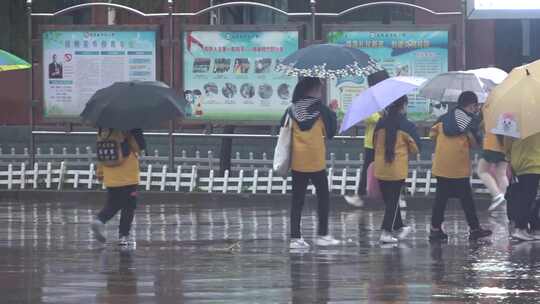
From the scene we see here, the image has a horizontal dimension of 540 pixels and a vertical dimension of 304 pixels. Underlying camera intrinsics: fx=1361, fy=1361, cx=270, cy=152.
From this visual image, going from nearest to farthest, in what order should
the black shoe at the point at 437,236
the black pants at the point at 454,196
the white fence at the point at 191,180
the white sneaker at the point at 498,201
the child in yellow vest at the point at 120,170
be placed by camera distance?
the child in yellow vest at the point at 120,170 → the black pants at the point at 454,196 → the black shoe at the point at 437,236 → the white sneaker at the point at 498,201 → the white fence at the point at 191,180

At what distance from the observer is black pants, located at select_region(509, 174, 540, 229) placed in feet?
44.8

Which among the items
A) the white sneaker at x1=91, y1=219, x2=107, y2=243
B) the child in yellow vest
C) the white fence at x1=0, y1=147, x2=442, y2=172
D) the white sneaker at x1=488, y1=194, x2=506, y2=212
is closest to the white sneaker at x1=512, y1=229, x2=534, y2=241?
the white sneaker at x1=488, y1=194, x2=506, y2=212

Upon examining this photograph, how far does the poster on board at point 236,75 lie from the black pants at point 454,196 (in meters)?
6.02

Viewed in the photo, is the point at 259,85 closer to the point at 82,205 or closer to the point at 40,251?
the point at 82,205

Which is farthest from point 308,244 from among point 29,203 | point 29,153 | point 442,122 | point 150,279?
point 29,153

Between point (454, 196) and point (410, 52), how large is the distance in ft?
18.1

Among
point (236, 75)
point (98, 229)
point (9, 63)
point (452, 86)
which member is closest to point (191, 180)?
point (236, 75)

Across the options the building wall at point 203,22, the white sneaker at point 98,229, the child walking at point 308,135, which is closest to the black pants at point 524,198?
the child walking at point 308,135

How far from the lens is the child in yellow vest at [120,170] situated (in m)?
13.6

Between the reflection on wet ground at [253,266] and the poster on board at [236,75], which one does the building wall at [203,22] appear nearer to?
the poster on board at [236,75]

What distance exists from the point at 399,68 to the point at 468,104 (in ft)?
18.3

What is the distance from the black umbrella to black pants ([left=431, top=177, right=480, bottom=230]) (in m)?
2.81

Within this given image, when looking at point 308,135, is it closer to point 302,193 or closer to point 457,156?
point 302,193

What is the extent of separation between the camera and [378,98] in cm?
1355
